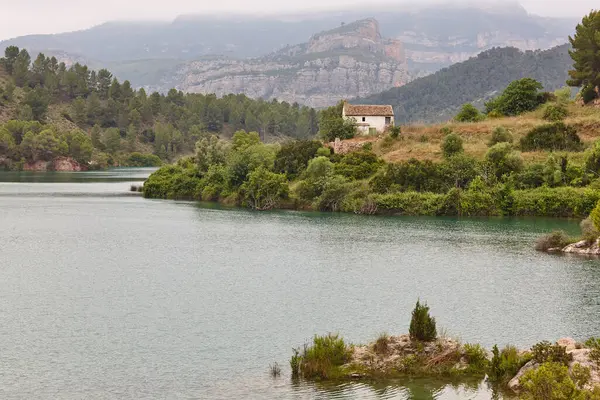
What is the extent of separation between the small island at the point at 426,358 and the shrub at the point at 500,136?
70.4 metres

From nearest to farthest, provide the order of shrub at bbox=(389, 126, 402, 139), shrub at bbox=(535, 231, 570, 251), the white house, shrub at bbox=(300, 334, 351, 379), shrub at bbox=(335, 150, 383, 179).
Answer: shrub at bbox=(300, 334, 351, 379) → shrub at bbox=(535, 231, 570, 251) → shrub at bbox=(335, 150, 383, 179) → shrub at bbox=(389, 126, 402, 139) → the white house

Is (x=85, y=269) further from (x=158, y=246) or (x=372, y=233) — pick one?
(x=372, y=233)

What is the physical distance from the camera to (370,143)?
105 meters

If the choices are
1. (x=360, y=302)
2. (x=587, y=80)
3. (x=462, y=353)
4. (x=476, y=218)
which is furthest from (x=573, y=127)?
(x=462, y=353)

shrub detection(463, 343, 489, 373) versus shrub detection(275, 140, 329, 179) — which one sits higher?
shrub detection(275, 140, 329, 179)

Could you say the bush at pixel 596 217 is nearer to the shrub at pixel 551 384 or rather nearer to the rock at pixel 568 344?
the rock at pixel 568 344

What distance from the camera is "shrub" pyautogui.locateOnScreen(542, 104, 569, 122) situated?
342ft

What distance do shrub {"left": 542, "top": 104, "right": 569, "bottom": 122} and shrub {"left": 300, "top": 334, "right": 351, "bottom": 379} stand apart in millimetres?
81526

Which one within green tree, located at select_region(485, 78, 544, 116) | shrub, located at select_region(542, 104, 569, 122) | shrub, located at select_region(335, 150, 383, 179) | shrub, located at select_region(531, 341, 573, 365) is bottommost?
shrub, located at select_region(531, 341, 573, 365)

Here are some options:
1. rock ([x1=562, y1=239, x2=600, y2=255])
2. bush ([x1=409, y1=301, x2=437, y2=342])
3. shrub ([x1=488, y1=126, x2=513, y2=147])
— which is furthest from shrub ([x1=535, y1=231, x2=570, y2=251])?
shrub ([x1=488, y1=126, x2=513, y2=147])

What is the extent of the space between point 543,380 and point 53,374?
1816 cm

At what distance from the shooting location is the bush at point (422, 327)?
3059 centimetres

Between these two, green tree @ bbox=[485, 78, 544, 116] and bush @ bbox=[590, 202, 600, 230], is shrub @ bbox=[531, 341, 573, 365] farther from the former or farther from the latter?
green tree @ bbox=[485, 78, 544, 116]

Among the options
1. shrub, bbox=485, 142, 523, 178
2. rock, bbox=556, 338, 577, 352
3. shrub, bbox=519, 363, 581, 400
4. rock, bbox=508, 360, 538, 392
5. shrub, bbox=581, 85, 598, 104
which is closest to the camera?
shrub, bbox=519, 363, 581, 400
